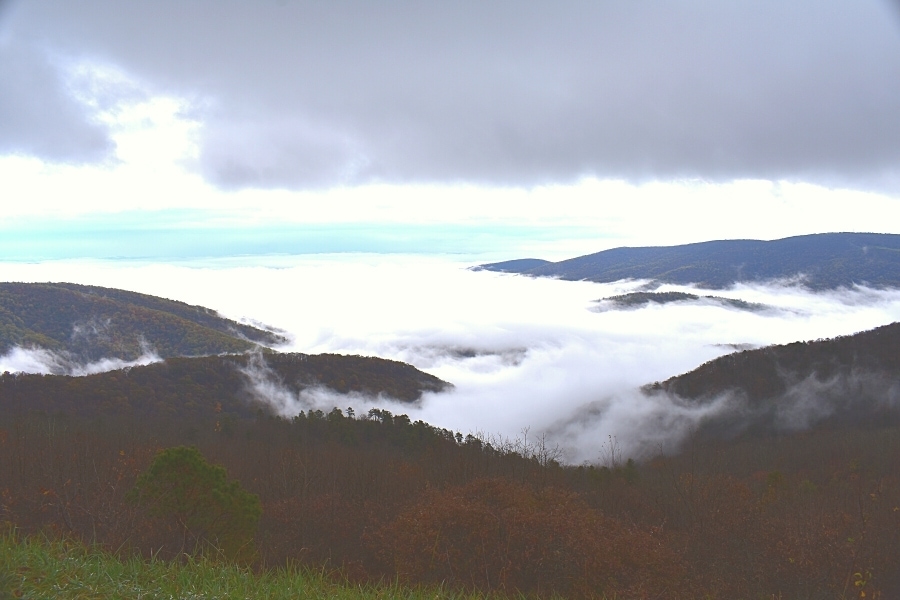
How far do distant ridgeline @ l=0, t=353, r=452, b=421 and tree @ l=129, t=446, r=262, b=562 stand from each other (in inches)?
2629

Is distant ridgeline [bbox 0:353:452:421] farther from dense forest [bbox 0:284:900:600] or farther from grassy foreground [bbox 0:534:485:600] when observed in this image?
grassy foreground [bbox 0:534:485:600]

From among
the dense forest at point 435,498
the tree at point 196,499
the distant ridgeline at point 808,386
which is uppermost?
the tree at point 196,499

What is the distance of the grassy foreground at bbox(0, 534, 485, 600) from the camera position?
20.6 feet

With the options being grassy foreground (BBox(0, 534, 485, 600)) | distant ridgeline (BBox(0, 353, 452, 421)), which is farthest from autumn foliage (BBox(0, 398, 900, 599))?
distant ridgeline (BBox(0, 353, 452, 421))

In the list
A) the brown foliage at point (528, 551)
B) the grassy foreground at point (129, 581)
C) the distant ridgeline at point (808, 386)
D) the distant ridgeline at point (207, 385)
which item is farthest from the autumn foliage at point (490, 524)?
the distant ridgeline at point (808, 386)

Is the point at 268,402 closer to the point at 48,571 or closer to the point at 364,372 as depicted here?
the point at 364,372

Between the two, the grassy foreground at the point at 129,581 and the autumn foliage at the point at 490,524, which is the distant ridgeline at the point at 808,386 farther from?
the grassy foreground at the point at 129,581

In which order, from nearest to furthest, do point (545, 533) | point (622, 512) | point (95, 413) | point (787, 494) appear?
point (545, 533) → point (622, 512) → point (787, 494) → point (95, 413)

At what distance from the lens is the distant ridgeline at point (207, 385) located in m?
82.1

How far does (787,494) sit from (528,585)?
37214mm

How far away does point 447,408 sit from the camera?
18912 centimetres

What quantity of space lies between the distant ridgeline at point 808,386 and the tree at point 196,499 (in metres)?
121

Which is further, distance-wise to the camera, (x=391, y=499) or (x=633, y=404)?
(x=633, y=404)

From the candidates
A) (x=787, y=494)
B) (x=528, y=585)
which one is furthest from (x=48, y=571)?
(x=787, y=494)
